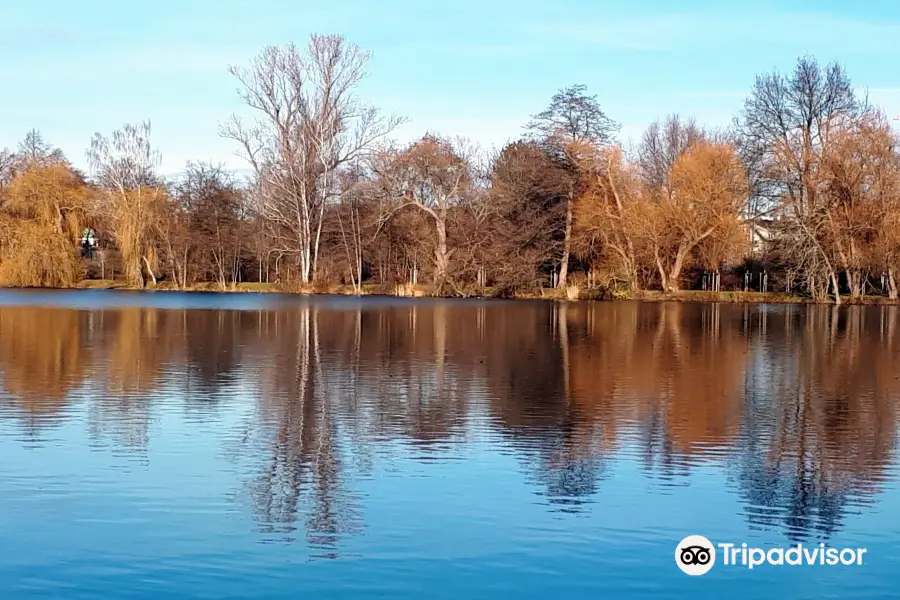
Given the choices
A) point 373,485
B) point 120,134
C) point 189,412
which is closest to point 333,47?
point 120,134

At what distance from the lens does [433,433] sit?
11906mm

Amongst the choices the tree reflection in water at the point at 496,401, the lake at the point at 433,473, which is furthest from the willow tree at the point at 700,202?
the lake at the point at 433,473

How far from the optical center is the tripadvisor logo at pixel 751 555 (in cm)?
730

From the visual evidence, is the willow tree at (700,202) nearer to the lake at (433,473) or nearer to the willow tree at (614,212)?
the willow tree at (614,212)

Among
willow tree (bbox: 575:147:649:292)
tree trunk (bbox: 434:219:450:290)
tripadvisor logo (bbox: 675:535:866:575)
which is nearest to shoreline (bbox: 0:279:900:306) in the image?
tree trunk (bbox: 434:219:450:290)

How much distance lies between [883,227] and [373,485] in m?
46.3

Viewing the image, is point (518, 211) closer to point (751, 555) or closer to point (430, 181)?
point (430, 181)

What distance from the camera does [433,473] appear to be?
979cm

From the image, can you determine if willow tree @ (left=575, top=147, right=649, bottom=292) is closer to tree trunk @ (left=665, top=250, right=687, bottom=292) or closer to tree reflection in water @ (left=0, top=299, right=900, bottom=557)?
tree trunk @ (left=665, top=250, right=687, bottom=292)

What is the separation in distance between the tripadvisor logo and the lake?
10cm

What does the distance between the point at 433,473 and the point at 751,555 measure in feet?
11.1

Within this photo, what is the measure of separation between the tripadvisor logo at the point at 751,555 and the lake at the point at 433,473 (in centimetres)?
10

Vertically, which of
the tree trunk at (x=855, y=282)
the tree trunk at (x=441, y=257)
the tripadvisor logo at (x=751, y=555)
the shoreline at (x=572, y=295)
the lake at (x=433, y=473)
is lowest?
the tripadvisor logo at (x=751, y=555)

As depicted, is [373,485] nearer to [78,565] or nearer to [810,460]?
[78,565]
